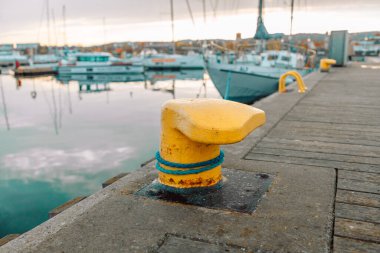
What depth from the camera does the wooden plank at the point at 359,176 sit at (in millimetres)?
3080

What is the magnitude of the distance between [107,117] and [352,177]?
17332 mm

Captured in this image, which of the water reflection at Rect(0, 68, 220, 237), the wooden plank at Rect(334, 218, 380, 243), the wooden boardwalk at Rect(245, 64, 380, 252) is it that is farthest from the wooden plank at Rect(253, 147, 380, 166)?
the water reflection at Rect(0, 68, 220, 237)

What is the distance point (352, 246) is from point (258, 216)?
597 mm

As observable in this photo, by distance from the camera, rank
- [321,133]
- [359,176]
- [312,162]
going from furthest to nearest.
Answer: [321,133] < [312,162] < [359,176]

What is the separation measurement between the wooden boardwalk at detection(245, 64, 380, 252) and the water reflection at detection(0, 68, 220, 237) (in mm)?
4844

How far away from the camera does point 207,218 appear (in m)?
2.32

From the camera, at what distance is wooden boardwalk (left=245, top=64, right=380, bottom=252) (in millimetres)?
2217

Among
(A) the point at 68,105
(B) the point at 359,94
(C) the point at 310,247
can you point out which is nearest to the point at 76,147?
(B) the point at 359,94

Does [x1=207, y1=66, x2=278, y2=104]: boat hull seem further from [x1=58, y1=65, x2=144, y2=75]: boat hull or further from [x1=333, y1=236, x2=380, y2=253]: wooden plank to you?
[x1=58, y1=65, x2=144, y2=75]: boat hull

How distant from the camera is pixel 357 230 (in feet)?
7.16

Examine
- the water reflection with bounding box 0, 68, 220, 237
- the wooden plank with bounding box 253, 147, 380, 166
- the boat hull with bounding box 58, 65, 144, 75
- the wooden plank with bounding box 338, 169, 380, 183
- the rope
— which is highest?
the rope

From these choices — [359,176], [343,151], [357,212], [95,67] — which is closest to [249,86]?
[343,151]

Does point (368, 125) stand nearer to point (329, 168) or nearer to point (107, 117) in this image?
point (329, 168)

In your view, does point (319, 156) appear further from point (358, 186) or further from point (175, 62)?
point (175, 62)
